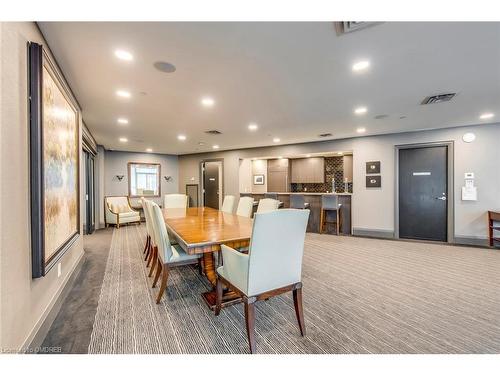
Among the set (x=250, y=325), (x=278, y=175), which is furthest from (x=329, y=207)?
(x=250, y=325)

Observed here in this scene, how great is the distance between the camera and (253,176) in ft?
25.9

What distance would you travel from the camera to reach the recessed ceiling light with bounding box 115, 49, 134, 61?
2.04 metres

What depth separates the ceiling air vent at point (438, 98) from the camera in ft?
10.1

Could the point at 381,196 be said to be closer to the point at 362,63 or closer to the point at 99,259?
the point at 362,63

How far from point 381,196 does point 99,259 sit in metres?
6.19

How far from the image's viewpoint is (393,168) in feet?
17.5

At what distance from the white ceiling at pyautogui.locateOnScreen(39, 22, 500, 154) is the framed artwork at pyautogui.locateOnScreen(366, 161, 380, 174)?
1322 millimetres

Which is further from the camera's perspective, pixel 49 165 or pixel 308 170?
pixel 308 170

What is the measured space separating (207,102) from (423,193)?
5.25m

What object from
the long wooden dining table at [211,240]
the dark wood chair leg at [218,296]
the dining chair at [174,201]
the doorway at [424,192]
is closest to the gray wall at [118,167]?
the dining chair at [174,201]

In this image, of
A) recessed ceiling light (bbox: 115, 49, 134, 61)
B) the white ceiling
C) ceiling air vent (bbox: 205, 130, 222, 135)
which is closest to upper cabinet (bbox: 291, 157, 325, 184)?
the white ceiling

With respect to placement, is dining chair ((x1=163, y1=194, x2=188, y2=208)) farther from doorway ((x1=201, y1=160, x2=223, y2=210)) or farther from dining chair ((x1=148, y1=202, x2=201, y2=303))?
dining chair ((x1=148, y1=202, x2=201, y2=303))

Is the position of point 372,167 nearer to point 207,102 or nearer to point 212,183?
point 207,102
